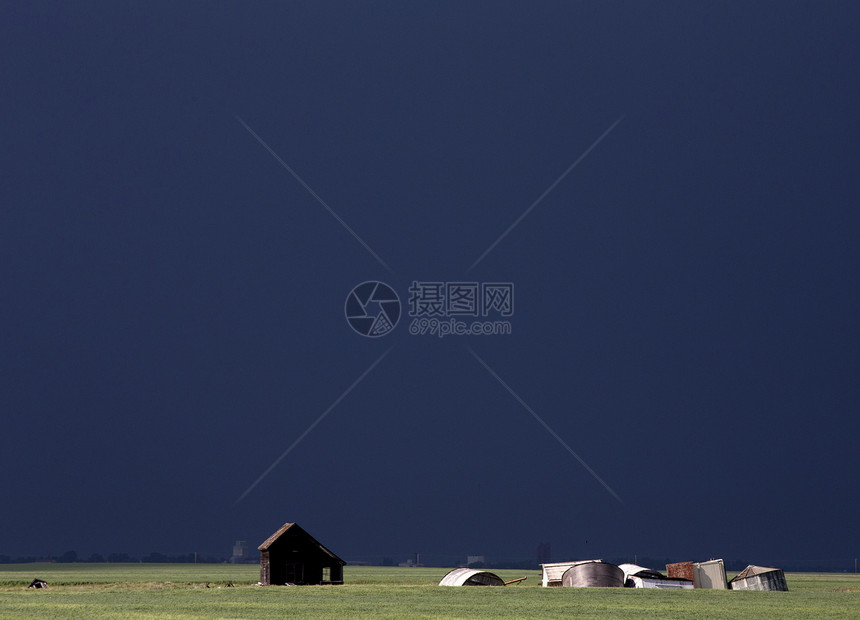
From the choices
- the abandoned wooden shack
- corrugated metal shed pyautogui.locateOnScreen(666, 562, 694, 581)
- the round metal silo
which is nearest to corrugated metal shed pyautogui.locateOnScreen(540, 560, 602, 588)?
the round metal silo

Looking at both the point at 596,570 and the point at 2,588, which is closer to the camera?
the point at 596,570

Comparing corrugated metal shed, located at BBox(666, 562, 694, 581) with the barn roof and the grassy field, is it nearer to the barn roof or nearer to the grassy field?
the grassy field

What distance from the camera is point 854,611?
49.0 metres

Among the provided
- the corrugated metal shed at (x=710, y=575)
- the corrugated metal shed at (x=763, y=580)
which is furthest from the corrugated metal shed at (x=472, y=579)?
the corrugated metal shed at (x=763, y=580)

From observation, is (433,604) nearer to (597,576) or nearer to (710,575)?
(597,576)

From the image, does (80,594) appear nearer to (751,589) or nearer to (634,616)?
(634,616)

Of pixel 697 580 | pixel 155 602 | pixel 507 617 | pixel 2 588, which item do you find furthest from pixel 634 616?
pixel 2 588

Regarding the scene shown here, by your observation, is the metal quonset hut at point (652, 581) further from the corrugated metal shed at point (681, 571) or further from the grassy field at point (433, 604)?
the grassy field at point (433, 604)

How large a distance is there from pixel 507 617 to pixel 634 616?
6510 mm

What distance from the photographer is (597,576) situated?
6919 cm

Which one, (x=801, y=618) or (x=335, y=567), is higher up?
(x=335, y=567)

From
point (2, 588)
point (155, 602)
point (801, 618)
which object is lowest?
point (801, 618)

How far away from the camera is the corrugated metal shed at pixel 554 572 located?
71.8m

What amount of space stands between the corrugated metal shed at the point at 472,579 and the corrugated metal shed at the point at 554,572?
3.95 meters
